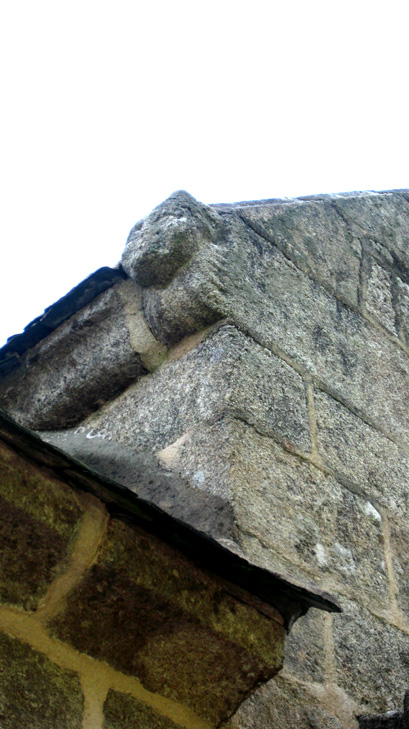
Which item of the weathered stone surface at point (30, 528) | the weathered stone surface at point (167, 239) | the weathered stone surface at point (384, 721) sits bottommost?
the weathered stone surface at point (384, 721)

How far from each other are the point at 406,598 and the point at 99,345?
1173mm

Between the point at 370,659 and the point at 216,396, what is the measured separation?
738mm

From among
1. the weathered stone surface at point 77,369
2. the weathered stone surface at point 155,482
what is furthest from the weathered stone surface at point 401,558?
the weathered stone surface at point 77,369

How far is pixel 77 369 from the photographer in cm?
257

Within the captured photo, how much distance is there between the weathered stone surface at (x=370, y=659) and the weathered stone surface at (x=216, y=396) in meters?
0.48

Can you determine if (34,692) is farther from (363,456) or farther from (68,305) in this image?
(68,305)

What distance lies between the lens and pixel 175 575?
1.48m

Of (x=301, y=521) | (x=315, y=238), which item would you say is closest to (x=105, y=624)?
(x=301, y=521)

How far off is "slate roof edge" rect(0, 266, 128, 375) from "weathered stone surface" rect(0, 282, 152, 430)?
20 mm

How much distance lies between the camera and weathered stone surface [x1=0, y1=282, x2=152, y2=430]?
2.48 meters

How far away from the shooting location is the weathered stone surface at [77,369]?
2482 millimetres

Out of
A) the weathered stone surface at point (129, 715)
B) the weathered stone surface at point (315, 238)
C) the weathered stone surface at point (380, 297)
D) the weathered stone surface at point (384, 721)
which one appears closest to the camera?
the weathered stone surface at point (129, 715)

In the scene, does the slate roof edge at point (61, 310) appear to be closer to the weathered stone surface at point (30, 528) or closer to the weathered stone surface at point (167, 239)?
the weathered stone surface at point (167, 239)

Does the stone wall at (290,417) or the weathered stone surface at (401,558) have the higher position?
the stone wall at (290,417)
